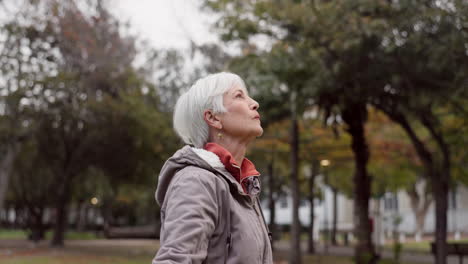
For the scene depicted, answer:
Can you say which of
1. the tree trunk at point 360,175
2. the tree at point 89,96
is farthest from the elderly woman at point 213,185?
the tree at point 89,96

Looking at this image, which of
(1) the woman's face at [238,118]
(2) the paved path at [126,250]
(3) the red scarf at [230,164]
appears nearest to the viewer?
(3) the red scarf at [230,164]

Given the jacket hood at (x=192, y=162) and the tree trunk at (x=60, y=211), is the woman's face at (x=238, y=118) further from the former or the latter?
the tree trunk at (x=60, y=211)

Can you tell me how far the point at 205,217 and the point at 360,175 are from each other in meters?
13.7

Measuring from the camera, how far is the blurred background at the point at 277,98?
10742mm

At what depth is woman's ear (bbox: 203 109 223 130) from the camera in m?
1.85

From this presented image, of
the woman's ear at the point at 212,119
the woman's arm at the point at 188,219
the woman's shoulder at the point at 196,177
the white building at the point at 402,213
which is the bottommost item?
the white building at the point at 402,213

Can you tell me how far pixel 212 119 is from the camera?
186 cm

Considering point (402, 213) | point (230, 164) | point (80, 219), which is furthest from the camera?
point (80, 219)

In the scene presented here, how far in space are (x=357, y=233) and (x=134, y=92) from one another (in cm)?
1030

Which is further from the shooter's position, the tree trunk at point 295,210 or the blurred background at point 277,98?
the tree trunk at point 295,210

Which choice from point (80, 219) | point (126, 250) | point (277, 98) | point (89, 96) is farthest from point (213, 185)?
point (80, 219)

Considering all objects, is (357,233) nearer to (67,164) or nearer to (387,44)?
(387,44)

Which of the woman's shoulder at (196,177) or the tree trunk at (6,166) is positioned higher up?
the tree trunk at (6,166)

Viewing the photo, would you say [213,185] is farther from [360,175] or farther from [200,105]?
[360,175]
